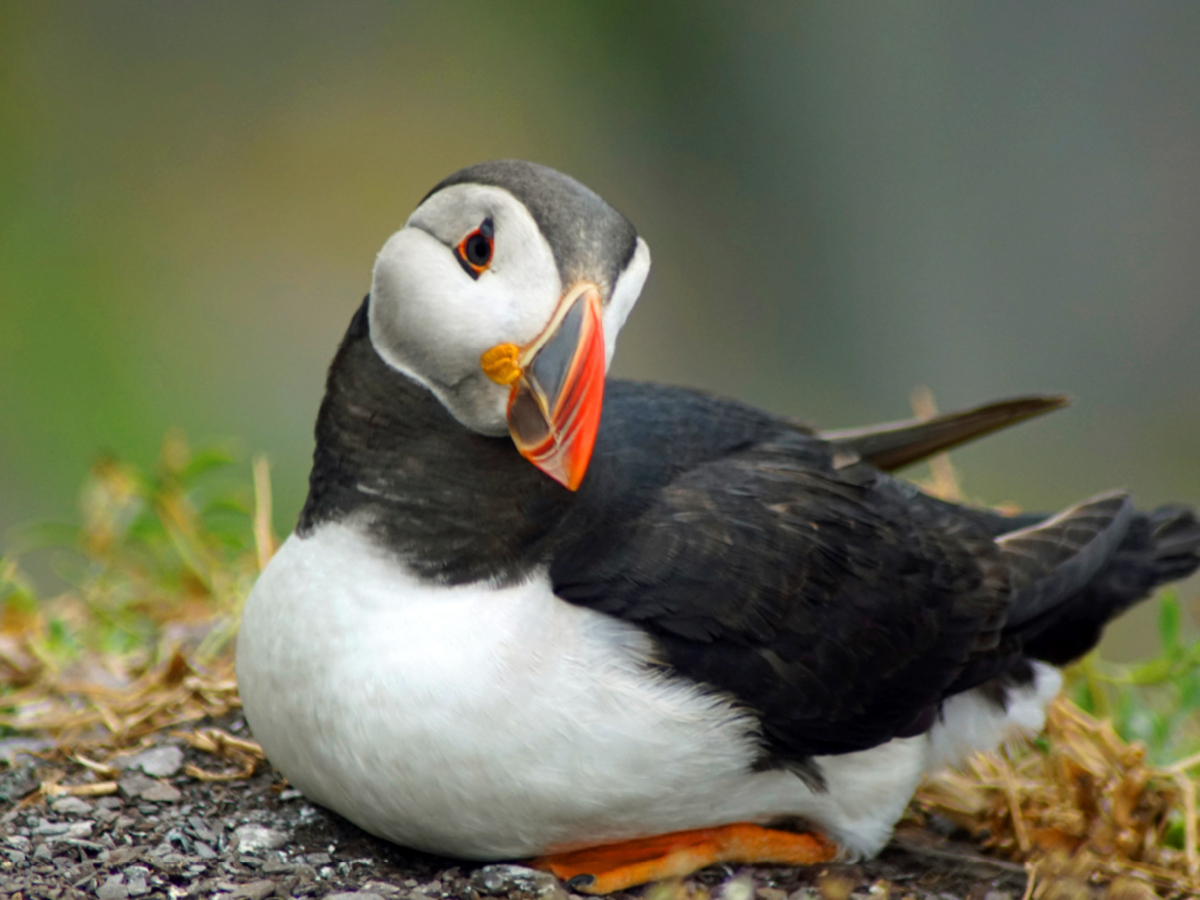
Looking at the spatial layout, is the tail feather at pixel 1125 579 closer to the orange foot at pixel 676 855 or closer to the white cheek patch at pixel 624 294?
the orange foot at pixel 676 855

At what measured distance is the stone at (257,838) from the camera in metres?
2.85

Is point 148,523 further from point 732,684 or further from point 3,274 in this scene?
point 3,274

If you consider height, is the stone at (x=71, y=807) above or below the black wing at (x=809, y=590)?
below

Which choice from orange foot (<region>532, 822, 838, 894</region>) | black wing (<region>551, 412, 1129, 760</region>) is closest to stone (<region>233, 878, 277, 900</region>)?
orange foot (<region>532, 822, 838, 894</region>)

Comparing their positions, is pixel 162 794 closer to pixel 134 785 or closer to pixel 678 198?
pixel 134 785

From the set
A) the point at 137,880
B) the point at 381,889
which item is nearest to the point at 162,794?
the point at 137,880

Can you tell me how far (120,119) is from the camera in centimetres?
892

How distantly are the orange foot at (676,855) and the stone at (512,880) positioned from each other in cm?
5

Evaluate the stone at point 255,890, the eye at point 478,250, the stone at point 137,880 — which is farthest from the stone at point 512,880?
the eye at point 478,250

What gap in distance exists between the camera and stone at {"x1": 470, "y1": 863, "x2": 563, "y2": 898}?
9.12 ft

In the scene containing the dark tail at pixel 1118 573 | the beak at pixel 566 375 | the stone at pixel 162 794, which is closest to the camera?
the beak at pixel 566 375

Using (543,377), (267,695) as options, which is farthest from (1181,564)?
(267,695)

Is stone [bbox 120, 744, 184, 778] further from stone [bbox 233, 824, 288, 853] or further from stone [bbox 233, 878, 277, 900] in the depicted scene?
stone [bbox 233, 878, 277, 900]

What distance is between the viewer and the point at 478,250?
2.54 m
